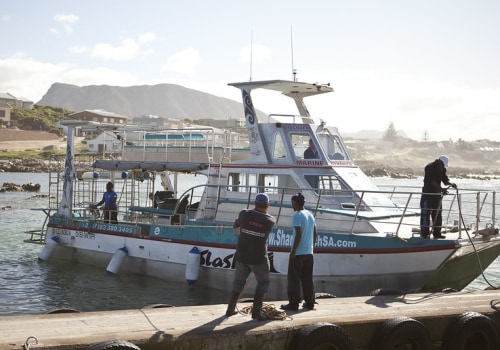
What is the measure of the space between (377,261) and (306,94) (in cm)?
635

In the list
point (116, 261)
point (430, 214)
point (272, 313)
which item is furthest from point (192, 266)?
point (272, 313)

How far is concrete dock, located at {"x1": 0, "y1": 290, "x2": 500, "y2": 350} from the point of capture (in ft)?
27.1

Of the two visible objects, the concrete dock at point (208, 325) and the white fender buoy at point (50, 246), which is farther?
the white fender buoy at point (50, 246)

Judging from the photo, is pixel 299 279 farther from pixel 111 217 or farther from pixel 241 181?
pixel 111 217

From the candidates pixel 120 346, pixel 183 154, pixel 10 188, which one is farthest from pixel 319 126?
pixel 10 188

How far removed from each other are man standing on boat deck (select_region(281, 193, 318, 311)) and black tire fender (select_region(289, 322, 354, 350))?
0.99 m

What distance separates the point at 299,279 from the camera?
10.3 meters

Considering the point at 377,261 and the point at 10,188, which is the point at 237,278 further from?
the point at 10,188

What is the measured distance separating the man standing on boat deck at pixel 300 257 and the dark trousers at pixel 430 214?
429 cm

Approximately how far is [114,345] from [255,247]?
2.47 meters

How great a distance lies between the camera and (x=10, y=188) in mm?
62781

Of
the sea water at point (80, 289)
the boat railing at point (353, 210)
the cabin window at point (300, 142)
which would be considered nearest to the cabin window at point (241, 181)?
the boat railing at point (353, 210)

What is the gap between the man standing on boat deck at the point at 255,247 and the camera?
9.30m

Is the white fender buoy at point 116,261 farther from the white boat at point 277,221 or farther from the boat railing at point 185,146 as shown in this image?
the boat railing at point 185,146
